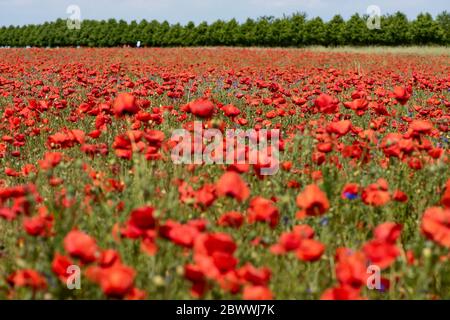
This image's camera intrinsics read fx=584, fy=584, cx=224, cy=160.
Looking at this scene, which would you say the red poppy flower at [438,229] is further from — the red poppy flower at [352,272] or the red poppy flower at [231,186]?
the red poppy flower at [231,186]

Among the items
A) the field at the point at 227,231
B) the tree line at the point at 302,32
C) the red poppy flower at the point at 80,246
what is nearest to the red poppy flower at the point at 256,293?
the field at the point at 227,231

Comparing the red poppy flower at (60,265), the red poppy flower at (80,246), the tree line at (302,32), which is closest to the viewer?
the red poppy flower at (80,246)

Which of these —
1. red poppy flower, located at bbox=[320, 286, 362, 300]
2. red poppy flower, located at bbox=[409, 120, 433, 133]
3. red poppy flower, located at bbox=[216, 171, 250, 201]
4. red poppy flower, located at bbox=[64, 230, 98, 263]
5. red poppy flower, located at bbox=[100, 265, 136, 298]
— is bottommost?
red poppy flower, located at bbox=[320, 286, 362, 300]

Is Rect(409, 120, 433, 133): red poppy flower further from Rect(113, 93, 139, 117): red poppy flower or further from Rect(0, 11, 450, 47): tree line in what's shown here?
Rect(0, 11, 450, 47): tree line

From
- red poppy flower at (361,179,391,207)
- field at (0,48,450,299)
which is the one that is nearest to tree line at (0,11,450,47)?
field at (0,48,450,299)

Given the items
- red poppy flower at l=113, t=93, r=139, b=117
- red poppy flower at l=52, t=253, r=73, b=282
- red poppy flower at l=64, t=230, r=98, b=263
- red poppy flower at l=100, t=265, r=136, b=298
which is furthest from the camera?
red poppy flower at l=113, t=93, r=139, b=117

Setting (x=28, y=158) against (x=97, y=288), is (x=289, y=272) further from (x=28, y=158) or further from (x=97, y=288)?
(x=28, y=158)

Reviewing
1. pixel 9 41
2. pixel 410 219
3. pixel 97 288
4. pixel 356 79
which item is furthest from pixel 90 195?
pixel 9 41

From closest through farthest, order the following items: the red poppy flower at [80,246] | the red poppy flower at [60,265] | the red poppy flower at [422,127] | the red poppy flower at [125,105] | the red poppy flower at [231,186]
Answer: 1. the red poppy flower at [80,246]
2. the red poppy flower at [60,265]
3. the red poppy flower at [231,186]
4. the red poppy flower at [125,105]
5. the red poppy flower at [422,127]

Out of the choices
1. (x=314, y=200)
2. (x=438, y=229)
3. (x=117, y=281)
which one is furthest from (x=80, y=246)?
(x=438, y=229)

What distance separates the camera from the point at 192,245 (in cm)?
184

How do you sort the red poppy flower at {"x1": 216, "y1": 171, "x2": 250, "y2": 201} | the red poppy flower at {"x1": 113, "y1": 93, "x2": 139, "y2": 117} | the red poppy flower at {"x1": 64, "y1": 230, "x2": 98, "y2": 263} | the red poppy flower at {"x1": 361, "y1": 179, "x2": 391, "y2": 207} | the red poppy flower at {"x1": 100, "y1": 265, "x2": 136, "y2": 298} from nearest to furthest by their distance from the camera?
the red poppy flower at {"x1": 100, "y1": 265, "x2": 136, "y2": 298} → the red poppy flower at {"x1": 64, "y1": 230, "x2": 98, "y2": 263} → the red poppy flower at {"x1": 216, "y1": 171, "x2": 250, "y2": 201} → the red poppy flower at {"x1": 361, "y1": 179, "x2": 391, "y2": 207} → the red poppy flower at {"x1": 113, "y1": 93, "x2": 139, "y2": 117}

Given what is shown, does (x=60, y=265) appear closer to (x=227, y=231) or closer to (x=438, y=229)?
(x=227, y=231)
